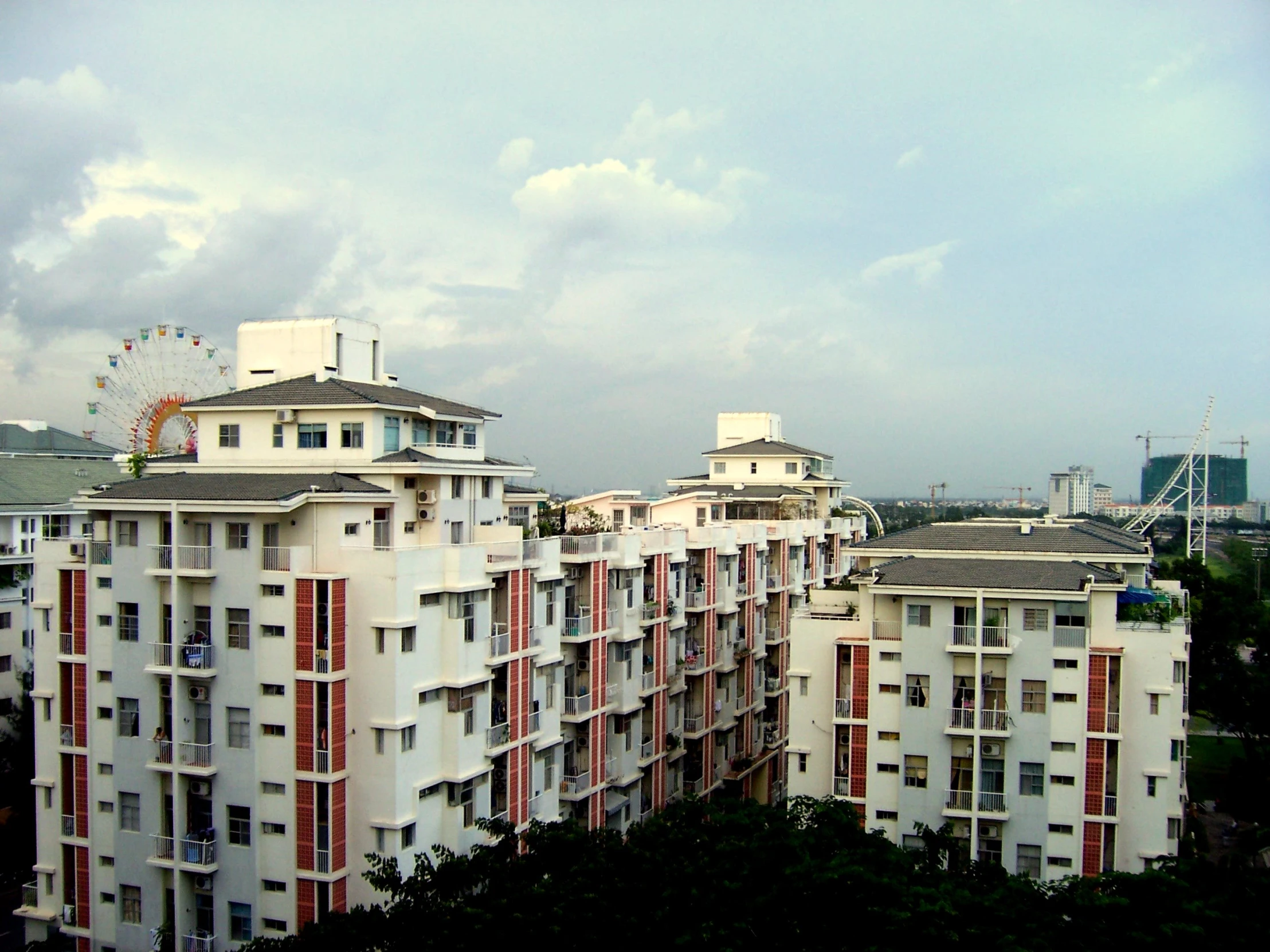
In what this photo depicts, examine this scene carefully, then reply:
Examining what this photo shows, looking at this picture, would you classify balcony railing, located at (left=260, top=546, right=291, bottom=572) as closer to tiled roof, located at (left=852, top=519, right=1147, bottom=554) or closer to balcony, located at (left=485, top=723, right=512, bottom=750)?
balcony, located at (left=485, top=723, right=512, bottom=750)

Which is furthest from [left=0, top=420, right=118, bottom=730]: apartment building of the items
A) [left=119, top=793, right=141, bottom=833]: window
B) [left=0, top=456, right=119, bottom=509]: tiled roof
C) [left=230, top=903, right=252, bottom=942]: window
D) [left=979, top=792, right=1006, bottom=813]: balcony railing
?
[left=979, top=792, right=1006, bottom=813]: balcony railing

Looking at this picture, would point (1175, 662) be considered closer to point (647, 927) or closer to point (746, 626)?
point (647, 927)

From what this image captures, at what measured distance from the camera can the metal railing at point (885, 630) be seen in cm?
2802

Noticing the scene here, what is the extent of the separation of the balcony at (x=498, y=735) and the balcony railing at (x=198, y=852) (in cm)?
678

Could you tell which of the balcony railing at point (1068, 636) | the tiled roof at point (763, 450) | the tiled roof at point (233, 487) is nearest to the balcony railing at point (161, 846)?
the tiled roof at point (233, 487)

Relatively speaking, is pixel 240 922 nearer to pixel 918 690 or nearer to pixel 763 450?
pixel 918 690

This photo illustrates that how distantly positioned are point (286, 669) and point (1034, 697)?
17728 millimetres

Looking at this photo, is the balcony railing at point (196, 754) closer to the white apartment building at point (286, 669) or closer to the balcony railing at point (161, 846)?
the white apartment building at point (286, 669)

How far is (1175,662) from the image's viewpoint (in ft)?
93.7

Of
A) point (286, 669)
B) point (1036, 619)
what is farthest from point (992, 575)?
point (286, 669)

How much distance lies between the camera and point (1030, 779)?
26547 mm

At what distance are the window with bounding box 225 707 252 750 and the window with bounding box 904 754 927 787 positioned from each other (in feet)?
51.5

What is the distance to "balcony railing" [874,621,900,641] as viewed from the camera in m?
28.0

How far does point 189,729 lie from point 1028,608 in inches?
796
